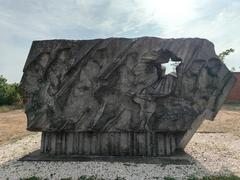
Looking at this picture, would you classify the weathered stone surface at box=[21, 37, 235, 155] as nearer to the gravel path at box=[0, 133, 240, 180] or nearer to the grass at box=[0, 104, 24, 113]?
the gravel path at box=[0, 133, 240, 180]

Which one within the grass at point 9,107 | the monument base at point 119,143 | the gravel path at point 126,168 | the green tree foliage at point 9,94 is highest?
the green tree foliage at point 9,94

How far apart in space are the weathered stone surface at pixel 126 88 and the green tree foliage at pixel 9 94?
20.8 metres

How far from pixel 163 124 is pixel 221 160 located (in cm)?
183

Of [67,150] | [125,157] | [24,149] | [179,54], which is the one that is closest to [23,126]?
[24,149]

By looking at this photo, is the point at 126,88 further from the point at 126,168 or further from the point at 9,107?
the point at 9,107

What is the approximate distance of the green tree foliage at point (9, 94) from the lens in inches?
1105

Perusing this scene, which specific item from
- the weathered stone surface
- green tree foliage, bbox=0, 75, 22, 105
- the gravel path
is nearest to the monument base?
the weathered stone surface

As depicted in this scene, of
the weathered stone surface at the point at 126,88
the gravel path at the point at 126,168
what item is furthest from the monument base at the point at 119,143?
the gravel path at the point at 126,168

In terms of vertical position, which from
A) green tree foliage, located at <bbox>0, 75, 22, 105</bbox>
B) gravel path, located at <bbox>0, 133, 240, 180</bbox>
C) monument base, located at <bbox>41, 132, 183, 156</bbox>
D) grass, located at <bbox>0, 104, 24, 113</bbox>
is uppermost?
green tree foliage, located at <bbox>0, 75, 22, 105</bbox>

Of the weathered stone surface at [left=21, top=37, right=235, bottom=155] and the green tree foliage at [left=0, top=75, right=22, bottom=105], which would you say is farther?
the green tree foliage at [left=0, top=75, right=22, bottom=105]

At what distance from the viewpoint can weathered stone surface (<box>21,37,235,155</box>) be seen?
8.29 meters

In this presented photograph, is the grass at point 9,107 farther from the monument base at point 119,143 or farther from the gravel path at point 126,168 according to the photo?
the monument base at point 119,143

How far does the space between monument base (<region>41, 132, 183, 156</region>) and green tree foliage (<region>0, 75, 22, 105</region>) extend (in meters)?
20.9

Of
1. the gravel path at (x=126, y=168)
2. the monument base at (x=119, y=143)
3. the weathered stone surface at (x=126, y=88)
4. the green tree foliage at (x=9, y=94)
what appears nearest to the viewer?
the gravel path at (x=126, y=168)
